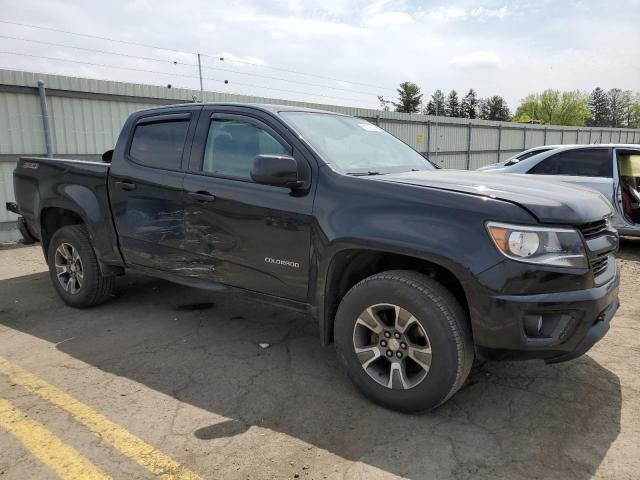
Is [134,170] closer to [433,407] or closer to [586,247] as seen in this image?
[433,407]

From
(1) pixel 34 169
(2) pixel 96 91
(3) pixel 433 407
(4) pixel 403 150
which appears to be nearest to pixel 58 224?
(1) pixel 34 169

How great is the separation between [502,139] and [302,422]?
2406 centimetres

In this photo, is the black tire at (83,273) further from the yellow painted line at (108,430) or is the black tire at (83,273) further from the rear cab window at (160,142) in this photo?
the yellow painted line at (108,430)

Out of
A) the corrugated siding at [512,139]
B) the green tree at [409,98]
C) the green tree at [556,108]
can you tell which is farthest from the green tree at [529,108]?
the corrugated siding at [512,139]

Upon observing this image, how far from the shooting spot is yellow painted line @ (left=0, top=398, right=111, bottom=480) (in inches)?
94.7

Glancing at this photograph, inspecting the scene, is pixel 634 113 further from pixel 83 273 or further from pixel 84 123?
pixel 83 273

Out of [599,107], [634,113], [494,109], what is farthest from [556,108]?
[599,107]

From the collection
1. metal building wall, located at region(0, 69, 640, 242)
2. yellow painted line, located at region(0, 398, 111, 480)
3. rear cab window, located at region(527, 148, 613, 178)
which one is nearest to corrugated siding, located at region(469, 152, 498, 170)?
metal building wall, located at region(0, 69, 640, 242)

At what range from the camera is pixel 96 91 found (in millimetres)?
9680

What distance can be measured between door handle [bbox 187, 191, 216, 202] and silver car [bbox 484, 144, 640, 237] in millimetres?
4246

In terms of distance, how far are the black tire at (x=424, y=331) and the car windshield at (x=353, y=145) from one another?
855 mm

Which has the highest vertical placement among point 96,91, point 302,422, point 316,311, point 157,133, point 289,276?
point 96,91

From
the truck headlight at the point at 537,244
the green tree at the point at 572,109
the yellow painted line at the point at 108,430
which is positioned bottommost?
the yellow painted line at the point at 108,430

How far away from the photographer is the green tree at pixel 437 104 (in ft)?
314
